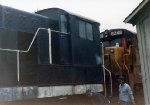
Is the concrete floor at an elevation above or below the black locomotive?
below

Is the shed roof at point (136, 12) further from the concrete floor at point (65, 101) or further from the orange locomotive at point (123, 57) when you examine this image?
the orange locomotive at point (123, 57)

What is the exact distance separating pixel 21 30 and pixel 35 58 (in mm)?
873

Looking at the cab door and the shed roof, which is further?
the cab door

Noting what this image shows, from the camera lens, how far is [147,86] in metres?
9.34

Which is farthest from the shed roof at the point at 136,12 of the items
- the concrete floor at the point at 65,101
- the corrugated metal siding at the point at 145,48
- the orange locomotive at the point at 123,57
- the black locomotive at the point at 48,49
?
the orange locomotive at the point at 123,57

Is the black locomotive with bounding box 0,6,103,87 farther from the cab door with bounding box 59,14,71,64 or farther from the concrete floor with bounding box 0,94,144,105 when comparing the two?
the concrete floor with bounding box 0,94,144,105

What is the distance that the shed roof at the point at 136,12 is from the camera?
8809 millimetres

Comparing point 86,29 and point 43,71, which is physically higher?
point 86,29

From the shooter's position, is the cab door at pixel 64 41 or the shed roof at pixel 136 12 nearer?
→ the shed roof at pixel 136 12

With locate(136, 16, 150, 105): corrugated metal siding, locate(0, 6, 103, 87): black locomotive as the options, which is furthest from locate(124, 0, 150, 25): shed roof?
locate(0, 6, 103, 87): black locomotive

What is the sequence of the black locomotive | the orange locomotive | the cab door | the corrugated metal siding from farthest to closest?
1. the orange locomotive
2. the cab door
3. the corrugated metal siding
4. the black locomotive

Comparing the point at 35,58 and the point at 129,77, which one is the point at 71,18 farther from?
the point at 129,77

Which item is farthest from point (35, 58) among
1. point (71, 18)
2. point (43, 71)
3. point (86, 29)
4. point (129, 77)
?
point (129, 77)

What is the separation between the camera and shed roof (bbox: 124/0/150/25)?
8.81m
